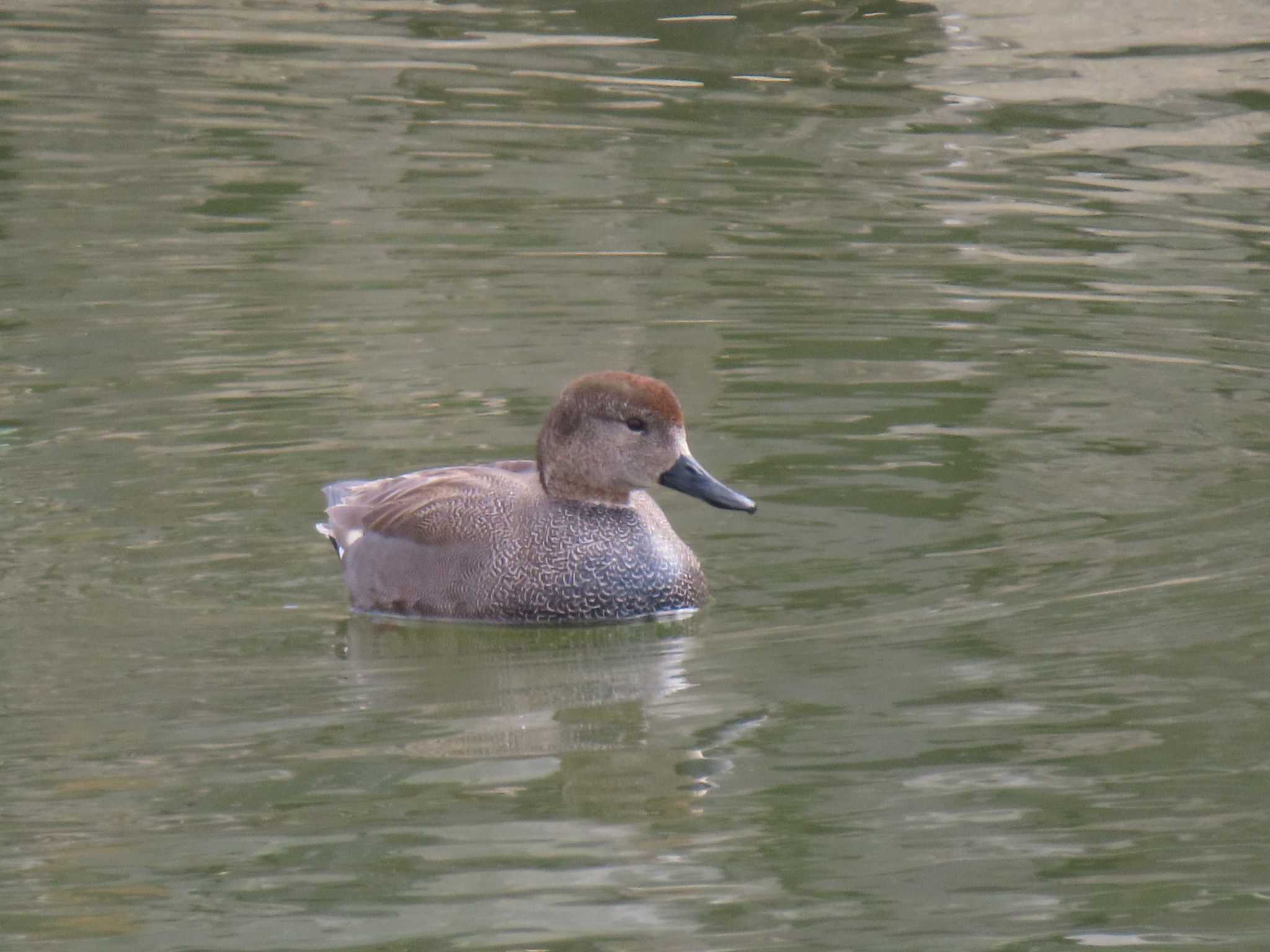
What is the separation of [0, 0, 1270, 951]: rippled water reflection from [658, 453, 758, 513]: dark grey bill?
351mm

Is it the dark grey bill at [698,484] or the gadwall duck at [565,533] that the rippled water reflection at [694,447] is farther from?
the dark grey bill at [698,484]

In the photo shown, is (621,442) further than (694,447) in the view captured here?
No

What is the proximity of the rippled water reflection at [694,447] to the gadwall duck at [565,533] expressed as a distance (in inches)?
5.3

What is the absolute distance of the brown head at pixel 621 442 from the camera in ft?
26.0

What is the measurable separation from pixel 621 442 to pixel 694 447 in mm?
1809

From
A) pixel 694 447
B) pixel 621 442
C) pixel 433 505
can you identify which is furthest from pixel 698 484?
pixel 694 447

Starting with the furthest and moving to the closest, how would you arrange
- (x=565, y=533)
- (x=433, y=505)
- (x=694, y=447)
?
(x=694, y=447), (x=433, y=505), (x=565, y=533)

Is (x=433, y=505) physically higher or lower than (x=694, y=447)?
higher

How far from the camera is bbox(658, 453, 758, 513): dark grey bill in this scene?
786cm

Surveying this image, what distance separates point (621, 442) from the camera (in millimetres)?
7973

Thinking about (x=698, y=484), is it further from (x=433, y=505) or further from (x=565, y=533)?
(x=433, y=505)

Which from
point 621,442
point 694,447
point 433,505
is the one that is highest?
point 621,442

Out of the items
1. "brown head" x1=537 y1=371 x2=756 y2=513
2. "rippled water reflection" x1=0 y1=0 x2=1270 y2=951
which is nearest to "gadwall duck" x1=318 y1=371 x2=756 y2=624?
"brown head" x1=537 y1=371 x2=756 y2=513

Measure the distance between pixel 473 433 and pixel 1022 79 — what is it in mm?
7369
